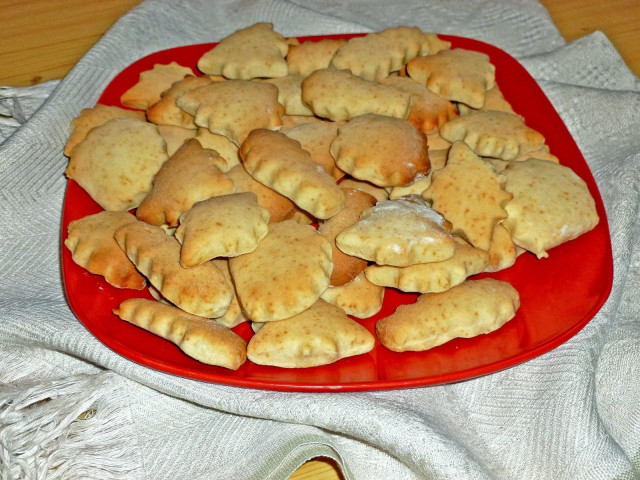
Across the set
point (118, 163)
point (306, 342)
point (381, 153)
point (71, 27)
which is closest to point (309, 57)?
point (381, 153)

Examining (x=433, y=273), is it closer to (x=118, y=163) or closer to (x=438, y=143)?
(x=438, y=143)

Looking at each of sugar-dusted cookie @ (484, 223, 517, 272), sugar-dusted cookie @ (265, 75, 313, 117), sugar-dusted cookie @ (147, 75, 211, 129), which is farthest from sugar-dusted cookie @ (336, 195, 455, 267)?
sugar-dusted cookie @ (147, 75, 211, 129)

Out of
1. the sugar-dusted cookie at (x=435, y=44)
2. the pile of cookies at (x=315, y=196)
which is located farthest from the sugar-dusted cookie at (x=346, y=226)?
the sugar-dusted cookie at (x=435, y=44)

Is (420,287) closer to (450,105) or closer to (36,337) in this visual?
(450,105)

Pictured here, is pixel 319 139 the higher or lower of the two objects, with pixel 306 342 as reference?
higher

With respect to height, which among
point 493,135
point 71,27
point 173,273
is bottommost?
point 71,27

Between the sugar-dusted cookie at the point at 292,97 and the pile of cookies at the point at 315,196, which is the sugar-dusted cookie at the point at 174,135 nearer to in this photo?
the pile of cookies at the point at 315,196

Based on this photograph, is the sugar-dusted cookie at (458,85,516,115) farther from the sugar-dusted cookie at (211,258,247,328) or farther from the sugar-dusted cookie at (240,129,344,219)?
the sugar-dusted cookie at (211,258,247,328)
